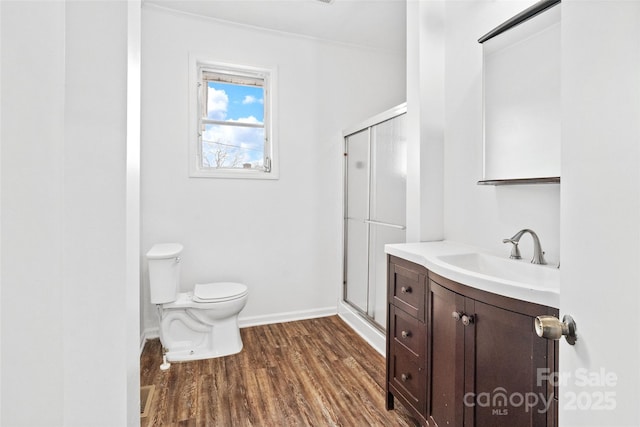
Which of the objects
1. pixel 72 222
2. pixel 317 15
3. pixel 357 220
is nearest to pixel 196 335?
pixel 357 220

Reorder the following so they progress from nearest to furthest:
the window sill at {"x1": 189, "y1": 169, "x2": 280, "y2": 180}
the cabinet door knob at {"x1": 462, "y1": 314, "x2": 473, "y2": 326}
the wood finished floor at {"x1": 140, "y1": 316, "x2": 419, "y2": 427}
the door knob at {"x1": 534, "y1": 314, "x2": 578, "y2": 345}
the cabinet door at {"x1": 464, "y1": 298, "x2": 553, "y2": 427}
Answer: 1. the door knob at {"x1": 534, "y1": 314, "x2": 578, "y2": 345}
2. the cabinet door at {"x1": 464, "y1": 298, "x2": 553, "y2": 427}
3. the cabinet door knob at {"x1": 462, "y1": 314, "x2": 473, "y2": 326}
4. the wood finished floor at {"x1": 140, "y1": 316, "x2": 419, "y2": 427}
5. the window sill at {"x1": 189, "y1": 169, "x2": 280, "y2": 180}

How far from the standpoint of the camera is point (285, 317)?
3.02 m

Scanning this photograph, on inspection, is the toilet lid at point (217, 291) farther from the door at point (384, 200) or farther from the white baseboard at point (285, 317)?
the door at point (384, 200)

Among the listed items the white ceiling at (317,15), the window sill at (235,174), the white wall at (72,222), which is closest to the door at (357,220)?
the window sill at (235,174)

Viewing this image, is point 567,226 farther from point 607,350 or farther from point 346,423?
point 346,423

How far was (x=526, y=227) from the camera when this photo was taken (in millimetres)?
1529

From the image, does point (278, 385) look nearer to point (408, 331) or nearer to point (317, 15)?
point (408, 331)

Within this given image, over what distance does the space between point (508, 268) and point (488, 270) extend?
4.6 inches

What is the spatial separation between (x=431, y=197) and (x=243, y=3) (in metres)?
2.08

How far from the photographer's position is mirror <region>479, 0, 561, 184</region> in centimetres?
139

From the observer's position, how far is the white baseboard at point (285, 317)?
2898 millimetres

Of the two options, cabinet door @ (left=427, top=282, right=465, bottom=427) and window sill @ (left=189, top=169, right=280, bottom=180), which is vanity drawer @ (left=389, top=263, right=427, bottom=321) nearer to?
cabinet door @ (left=427, top=282, right=465, bottom=427)

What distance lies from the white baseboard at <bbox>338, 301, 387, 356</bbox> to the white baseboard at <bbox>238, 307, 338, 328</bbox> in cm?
14

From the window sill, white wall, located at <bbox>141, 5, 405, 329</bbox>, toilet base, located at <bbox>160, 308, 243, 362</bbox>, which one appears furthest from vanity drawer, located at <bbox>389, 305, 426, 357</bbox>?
the window sill
